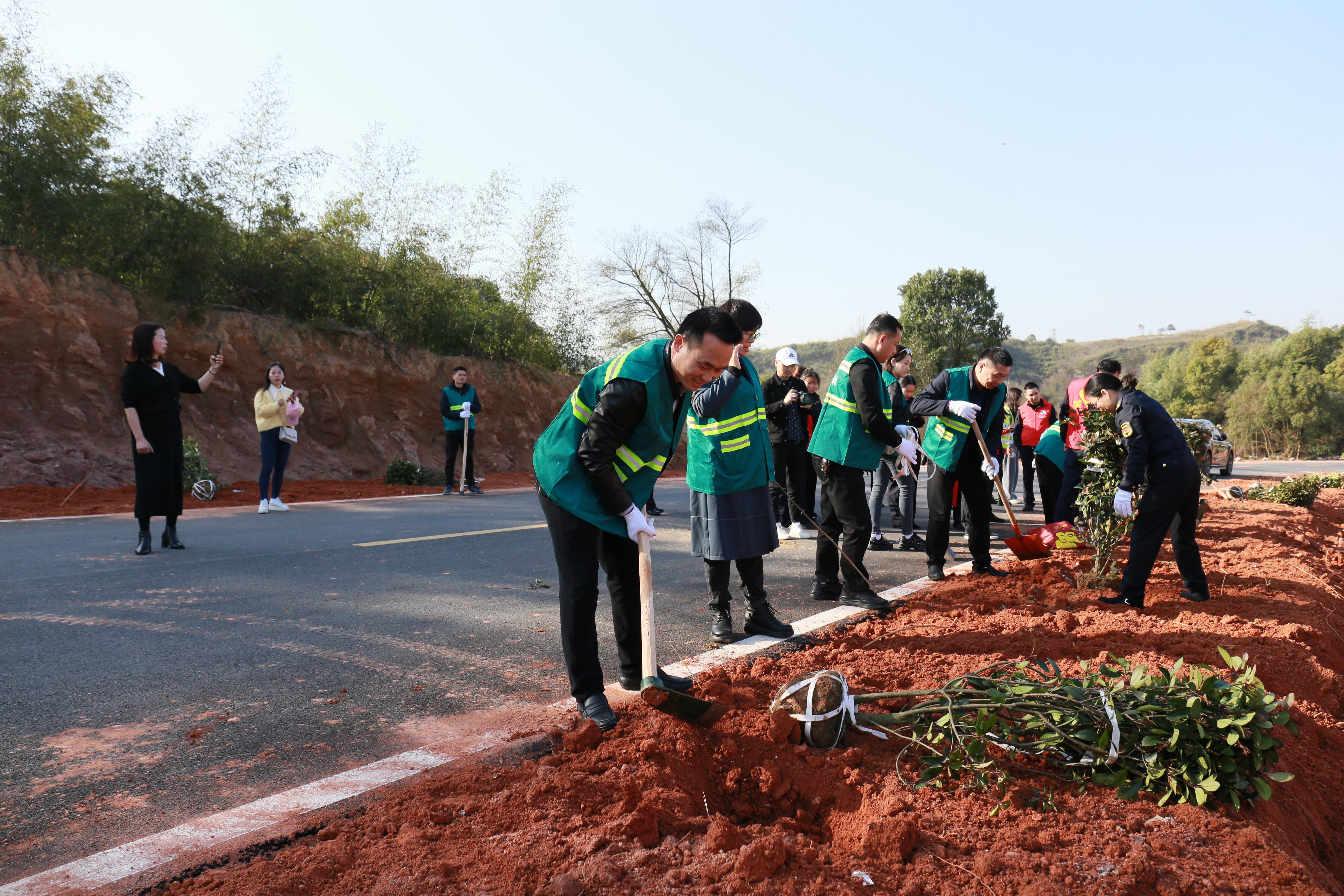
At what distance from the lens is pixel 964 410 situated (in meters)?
5.95

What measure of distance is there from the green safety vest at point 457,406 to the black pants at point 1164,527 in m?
10.4

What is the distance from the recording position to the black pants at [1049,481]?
28.7 ft

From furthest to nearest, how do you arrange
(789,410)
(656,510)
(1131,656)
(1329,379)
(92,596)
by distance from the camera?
(1329,379) → (656,510) → (789,410) → (92,596) → (1131,656)

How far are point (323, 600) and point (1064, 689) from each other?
439cm

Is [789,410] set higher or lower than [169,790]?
higher

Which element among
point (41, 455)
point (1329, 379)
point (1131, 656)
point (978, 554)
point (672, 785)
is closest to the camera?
point (672, 785)

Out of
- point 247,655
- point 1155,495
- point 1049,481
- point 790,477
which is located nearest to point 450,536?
point 790,477

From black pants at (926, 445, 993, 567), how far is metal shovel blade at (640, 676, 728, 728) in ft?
11.9

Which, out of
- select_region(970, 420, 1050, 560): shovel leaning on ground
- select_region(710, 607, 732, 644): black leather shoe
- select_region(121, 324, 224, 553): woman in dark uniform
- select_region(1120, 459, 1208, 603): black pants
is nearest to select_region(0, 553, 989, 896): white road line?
select_region(710, 607, 732, 644): black leather shoe

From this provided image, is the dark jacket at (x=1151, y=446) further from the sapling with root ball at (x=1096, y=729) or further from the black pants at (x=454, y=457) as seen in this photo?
the black pants at (x=454, y=457)

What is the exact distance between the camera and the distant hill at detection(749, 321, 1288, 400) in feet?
281

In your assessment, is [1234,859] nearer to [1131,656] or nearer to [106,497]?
[1131,656]

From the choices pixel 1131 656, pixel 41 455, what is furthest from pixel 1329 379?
pixel 41 455

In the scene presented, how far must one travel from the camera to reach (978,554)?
20.9ft
